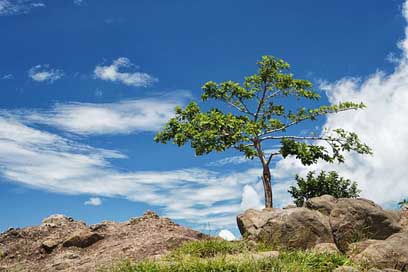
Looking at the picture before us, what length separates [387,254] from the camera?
13234 millimetres

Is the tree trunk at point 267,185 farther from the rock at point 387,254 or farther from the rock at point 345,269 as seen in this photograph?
the rock at point 345,269

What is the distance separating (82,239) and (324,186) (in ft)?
49.7

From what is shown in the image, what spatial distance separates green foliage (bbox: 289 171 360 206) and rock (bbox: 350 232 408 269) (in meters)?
13.7

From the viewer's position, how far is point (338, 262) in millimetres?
12398

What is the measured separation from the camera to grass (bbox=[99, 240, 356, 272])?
35.5ft

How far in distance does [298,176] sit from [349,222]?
38.5ft

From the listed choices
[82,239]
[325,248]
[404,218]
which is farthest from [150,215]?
[404,218]

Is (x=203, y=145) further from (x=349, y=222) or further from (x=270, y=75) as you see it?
(x=349, y=222)

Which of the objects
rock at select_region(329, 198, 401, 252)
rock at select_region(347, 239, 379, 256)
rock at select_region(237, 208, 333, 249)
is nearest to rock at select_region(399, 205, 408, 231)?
rock at select_region(329, 198, 401, 252)

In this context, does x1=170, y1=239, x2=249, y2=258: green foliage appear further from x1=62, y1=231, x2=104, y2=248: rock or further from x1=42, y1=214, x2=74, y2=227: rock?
x1=42, y1=214, x2=74, y2=227: rock

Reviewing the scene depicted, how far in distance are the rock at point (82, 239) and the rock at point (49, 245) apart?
0.44 metres

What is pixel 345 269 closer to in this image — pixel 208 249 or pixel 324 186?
pixel 208 249

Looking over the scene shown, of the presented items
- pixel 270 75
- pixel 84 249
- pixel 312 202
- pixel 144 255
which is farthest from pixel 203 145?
pixel 144 255

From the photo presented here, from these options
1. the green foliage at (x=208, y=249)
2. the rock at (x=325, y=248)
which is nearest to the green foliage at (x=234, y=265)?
the green foliage at (x=208, y=249)
